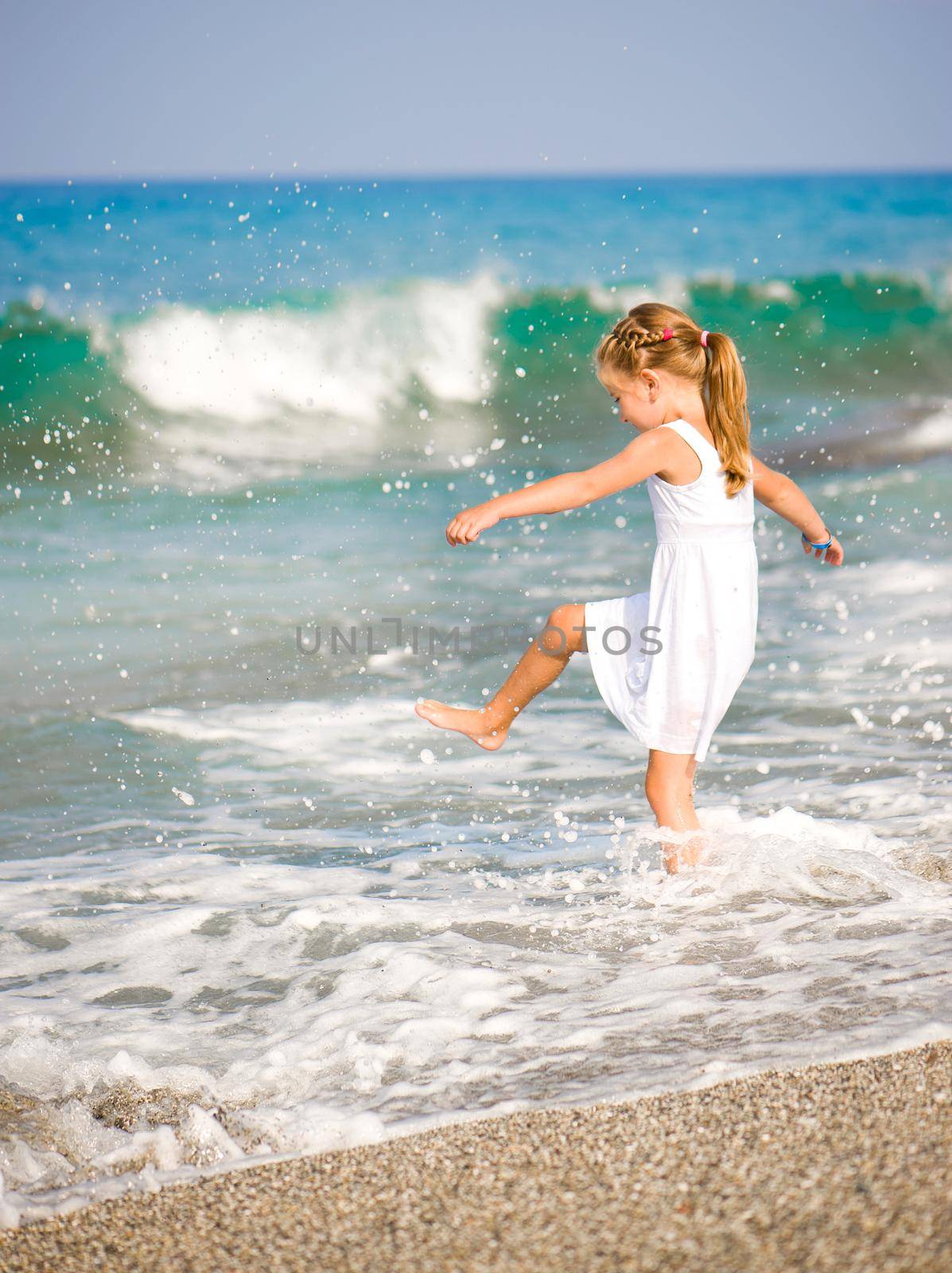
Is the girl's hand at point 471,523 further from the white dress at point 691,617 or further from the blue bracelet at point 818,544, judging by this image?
the blue bracelet at point 818,544

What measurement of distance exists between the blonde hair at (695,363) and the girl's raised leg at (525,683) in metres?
0.58

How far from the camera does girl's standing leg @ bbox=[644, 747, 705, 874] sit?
136 inches

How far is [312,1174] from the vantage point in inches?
83.1

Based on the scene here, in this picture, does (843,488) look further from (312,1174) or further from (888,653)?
(312,1174)

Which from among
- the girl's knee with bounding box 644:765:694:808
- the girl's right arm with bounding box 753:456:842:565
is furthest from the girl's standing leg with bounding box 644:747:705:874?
the girl's right arm with bounding box 753:456:842:565

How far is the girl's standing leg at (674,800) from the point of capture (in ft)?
11.3

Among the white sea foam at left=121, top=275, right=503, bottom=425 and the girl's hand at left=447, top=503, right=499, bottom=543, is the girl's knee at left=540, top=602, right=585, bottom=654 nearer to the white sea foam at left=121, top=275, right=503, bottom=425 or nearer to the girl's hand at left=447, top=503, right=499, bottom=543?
the girl's hand at left=447, top=503, right=499, bottom=543

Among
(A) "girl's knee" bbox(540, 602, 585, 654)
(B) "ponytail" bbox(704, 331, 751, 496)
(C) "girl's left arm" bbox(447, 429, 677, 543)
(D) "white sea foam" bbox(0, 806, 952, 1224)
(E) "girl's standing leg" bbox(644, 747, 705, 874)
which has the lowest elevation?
(D) "white sea foam" bbox(0, 806, 952, 1224)

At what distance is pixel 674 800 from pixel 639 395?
1.09m

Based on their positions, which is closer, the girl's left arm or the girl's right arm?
the girl's left arm

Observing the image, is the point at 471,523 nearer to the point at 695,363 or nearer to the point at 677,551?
the point at 677,551

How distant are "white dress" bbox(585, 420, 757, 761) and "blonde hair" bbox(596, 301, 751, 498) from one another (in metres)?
0.05

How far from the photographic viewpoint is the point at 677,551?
3.36 meters

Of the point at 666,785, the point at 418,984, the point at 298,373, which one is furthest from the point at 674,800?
the point at 298,373
